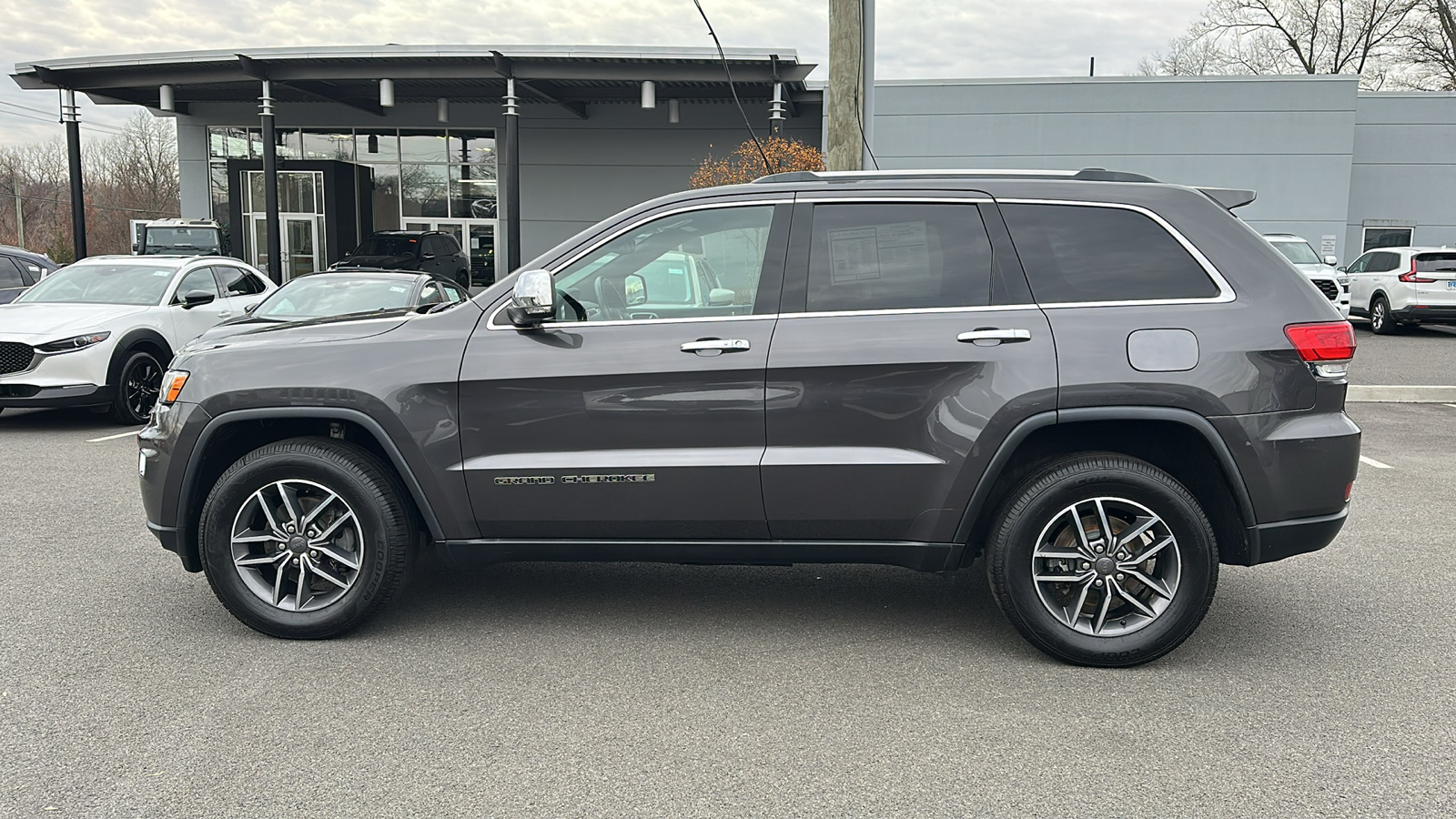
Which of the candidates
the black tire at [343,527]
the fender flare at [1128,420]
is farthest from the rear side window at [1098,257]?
the black tire at [343,527]

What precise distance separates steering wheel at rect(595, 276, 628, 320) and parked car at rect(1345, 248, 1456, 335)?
68.4ft

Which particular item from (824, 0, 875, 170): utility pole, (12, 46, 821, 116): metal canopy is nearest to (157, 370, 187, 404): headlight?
(824, 0, 875, 170): utility pole

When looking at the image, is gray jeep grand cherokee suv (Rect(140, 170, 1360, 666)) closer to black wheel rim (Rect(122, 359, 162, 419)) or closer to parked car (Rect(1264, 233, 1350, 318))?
black wheel rim (Rect(122, 359, 162, 419))

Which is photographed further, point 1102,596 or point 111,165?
point 111,165

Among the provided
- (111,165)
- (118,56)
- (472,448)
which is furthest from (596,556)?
(111,165)

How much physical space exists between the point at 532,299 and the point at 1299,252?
21445 millimetres

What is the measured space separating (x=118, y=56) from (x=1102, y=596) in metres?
26.6

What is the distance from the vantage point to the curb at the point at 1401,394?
12148mm

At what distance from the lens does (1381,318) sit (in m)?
21.4

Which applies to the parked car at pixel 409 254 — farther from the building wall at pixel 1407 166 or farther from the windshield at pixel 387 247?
the building wall at pixel 1407 166

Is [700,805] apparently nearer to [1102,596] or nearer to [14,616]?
[1102,596]

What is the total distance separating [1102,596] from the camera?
4.23m

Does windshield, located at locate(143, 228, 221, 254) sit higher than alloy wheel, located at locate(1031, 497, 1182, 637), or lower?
higher

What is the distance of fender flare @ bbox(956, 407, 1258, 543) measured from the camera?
13.4 feet
